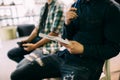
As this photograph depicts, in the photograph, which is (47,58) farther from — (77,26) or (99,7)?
(99,7)

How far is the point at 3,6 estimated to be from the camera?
5227mm

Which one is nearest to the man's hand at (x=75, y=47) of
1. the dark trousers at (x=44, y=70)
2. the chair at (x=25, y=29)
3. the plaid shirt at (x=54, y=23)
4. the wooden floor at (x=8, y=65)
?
the dark trousers at (x=44, y=70)

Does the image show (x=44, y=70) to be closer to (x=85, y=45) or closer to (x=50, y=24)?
(x=85, y=45)

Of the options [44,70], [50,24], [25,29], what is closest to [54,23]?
[50,24]

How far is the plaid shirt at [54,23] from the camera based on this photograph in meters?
1.86

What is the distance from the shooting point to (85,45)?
1370 mm

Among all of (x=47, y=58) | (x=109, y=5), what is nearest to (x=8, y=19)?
(x=47, y=58)

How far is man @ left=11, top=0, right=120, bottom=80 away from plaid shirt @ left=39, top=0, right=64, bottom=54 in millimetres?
311

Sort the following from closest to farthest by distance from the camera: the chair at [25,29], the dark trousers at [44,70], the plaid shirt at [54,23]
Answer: the dark trousers at [44,70], the plaid shirt at [54,23], the chair at [25,29]

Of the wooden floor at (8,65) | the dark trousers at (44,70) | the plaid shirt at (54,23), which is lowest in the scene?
the wooden floor at (8,65)

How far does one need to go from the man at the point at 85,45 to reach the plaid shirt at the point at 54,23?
311mm

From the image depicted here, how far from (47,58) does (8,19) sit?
13.3ft

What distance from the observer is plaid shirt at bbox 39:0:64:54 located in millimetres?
1861

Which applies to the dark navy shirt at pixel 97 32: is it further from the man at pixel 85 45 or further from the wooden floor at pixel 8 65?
the wooden floor at pixel 8 65
